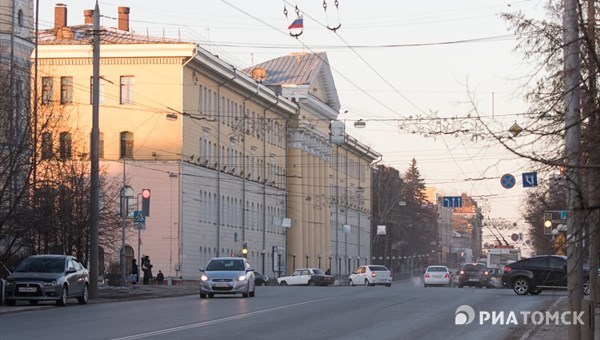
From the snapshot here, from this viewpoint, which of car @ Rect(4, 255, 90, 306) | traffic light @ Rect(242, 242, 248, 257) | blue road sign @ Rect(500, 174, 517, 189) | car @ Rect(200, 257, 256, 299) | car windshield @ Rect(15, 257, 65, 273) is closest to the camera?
car @ Rect(4, 255, 90, 306)

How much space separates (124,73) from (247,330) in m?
54.3

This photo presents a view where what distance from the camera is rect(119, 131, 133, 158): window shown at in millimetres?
75625

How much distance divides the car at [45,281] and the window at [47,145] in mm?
6693

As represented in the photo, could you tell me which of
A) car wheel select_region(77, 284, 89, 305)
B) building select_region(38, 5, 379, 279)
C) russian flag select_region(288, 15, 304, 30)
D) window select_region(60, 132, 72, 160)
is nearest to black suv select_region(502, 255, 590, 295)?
russian flag select_region(288, 15, 304, 30)

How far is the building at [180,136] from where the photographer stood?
7394 cm

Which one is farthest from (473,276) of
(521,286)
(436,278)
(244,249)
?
(521,286)

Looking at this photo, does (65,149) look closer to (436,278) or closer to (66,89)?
(66,89)

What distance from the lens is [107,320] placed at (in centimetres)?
2638

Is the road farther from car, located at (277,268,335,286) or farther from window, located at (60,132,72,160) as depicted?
car, located at (277,268,335,286)

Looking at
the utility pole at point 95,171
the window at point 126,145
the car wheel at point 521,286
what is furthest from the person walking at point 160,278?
the utility pole at point 95,171

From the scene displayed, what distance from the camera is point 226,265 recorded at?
4259 centimetres

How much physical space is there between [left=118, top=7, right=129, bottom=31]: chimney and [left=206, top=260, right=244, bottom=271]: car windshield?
41.2 meters

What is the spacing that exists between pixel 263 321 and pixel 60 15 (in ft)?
198

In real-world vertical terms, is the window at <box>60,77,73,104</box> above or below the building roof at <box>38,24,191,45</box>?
below
